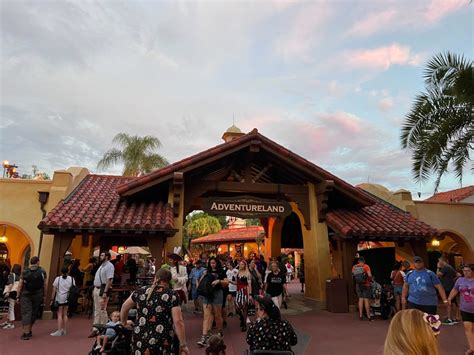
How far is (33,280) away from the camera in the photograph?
25.6 feet

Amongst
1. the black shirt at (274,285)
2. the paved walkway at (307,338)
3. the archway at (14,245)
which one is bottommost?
the paved walkway at (307,338)

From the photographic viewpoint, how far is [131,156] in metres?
26.0

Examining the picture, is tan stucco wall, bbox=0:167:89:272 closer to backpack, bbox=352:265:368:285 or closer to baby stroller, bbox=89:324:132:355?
baby stroller, bbox=89:324:132:355

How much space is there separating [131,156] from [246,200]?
16959mm

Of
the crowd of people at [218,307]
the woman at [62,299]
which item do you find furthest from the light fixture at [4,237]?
the woman at [62,299]

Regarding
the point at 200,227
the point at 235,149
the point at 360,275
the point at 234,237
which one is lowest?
the point at 360,275

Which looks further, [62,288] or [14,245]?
[14,245]

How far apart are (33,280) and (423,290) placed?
26.5 feet

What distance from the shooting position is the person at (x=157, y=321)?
3882 mm

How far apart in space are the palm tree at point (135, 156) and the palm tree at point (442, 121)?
61.2ft

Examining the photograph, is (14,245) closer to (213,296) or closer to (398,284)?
(213,296)

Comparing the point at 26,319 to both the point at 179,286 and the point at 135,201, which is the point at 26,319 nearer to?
the point at 179,286

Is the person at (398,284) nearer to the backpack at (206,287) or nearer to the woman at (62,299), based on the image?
the backpack at (206,287)

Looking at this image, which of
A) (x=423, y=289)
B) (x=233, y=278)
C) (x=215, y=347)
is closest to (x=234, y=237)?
(x=233, y=278)
